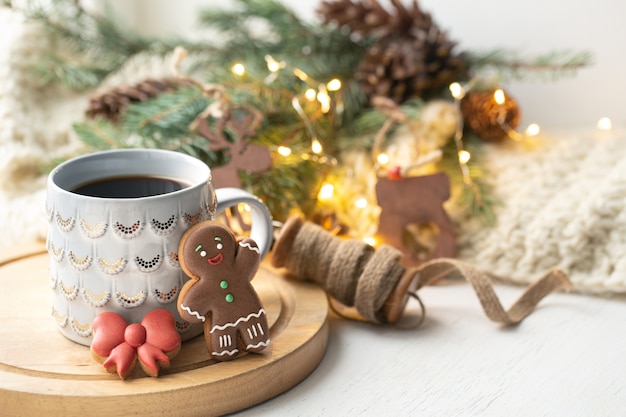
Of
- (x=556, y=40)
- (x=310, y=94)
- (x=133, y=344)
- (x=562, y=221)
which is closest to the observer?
(x=133, y=344)

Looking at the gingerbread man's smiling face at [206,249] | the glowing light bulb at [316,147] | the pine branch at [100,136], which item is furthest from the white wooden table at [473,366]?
the pine branch at [100,136]

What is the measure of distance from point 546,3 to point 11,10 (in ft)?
2.52

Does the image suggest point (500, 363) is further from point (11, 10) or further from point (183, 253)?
point (11, 10)

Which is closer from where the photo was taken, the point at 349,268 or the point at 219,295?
the point at 219,295

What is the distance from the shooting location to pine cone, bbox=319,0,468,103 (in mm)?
989

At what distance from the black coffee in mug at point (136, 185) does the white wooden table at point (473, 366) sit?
0.69 ft

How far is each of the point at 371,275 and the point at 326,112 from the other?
321mm

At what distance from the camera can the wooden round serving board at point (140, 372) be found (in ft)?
1.83

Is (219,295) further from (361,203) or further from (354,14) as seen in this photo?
(354,14)

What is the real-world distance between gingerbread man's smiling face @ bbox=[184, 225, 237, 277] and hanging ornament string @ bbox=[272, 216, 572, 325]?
0.16 meters

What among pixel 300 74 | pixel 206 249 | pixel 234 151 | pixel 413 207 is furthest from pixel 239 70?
pixel 206 249

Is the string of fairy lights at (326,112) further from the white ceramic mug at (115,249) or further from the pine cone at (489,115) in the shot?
the white ceramic mug at (115,249)

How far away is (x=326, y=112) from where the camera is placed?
98 centimetres

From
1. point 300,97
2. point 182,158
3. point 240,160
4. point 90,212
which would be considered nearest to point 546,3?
point 300,97
